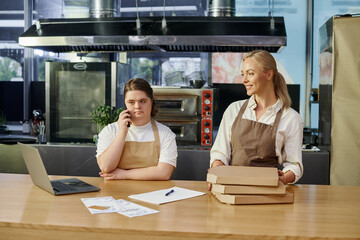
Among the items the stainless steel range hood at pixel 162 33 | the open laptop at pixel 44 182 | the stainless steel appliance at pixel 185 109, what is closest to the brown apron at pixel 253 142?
the open laptop at pixel 44 182

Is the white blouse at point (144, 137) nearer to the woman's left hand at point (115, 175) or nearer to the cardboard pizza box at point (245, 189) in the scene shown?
the woman's left hand at point (115, 175)

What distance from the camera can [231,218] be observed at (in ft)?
6.26

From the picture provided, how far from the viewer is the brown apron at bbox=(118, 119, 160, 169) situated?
285cm

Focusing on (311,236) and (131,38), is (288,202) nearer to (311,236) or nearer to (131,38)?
(311,236)

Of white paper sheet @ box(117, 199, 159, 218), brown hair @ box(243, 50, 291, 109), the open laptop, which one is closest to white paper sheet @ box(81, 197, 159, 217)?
white paper sheet @ box(117, 199, 159, 218)

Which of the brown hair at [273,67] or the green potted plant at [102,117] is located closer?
the brown hair at [273,67]

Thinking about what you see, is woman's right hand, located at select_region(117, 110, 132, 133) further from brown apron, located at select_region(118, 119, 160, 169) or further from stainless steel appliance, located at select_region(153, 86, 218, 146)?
stainless steel appliance, located at select_region(153, 86, 218, 146)

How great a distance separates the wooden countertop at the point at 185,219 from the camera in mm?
1749

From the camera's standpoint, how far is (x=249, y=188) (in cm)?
211

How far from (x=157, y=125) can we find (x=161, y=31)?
189 centimetres

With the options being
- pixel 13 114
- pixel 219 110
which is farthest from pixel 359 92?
pixel 13 114

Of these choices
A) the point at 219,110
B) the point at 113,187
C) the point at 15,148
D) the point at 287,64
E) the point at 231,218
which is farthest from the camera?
the point at 287,64

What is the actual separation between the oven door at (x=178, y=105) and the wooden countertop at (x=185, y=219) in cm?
250

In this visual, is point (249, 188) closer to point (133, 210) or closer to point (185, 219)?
point (185, 219)
